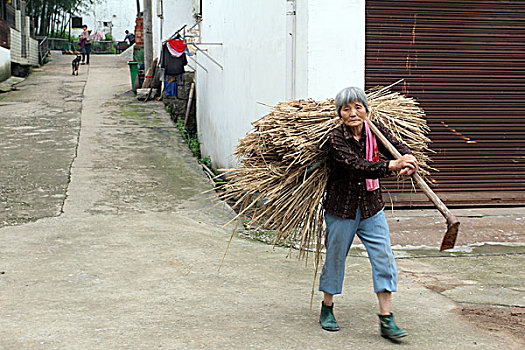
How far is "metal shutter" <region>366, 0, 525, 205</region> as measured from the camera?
6969 millimetres

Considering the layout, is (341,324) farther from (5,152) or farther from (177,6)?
(177,6)

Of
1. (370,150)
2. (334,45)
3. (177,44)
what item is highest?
(177,44)

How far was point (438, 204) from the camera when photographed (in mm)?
3373

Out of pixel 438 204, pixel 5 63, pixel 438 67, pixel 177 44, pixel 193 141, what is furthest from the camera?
pixel 5 63

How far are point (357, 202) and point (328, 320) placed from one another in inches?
29.7

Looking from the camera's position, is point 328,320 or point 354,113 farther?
point 328,320

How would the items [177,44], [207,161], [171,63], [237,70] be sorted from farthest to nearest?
1. [171,63]
2. [177,44]
3. [207,161]
4. [237,70]

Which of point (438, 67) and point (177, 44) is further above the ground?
point (177, 44)

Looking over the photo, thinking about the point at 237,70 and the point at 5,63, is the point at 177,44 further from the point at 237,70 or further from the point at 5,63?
the point at 5,63

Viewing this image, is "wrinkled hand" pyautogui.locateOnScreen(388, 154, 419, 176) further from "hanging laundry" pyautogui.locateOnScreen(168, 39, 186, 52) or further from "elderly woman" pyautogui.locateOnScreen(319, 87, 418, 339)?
"hanging laundry" pyautogui.locateOnScreen(168, 39, 186, 52)

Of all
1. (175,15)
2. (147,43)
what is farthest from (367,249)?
(147,43)

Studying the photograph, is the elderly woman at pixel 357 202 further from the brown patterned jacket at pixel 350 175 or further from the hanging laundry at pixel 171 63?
the hanging laundry at pixel 171 63

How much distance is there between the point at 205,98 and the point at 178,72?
1438 millimetres

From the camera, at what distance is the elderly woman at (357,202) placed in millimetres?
3547
